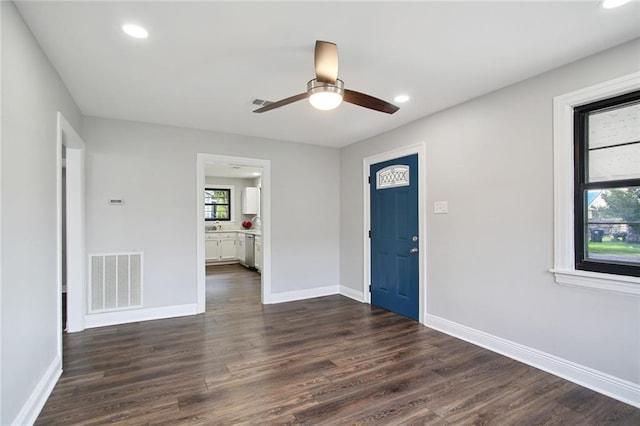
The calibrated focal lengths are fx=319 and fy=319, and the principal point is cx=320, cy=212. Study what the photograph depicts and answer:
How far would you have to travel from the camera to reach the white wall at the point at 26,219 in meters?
1.75

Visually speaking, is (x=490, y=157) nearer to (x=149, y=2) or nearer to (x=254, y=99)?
(x=254, y=99)

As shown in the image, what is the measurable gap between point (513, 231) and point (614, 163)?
0.90 meters

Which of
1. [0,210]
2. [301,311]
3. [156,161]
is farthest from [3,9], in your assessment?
[301,311]

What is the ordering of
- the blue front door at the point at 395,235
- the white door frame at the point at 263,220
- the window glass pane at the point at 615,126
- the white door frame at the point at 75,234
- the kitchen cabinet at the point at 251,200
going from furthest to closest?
the kitchen cabinet at the point at 251,200, the white door frame at the point at 263,220, the blue front door at the point at 395,235, the white door frame at the point at 75,234, the window glass pane at the point at 615,126

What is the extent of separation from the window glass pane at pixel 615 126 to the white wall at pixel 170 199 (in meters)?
3.62

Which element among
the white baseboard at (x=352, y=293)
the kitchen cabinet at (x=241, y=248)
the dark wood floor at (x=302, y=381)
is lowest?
the dark wood floor at (x=302, y=381)

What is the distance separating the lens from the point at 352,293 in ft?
17.1

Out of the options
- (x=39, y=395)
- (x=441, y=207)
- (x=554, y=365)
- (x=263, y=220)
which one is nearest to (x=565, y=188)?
(x=441, y=207)

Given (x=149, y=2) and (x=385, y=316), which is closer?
(x=149, y=2)

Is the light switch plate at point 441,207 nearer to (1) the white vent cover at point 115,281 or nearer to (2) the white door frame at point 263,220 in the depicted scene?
(2) the white door frame at point 263,220

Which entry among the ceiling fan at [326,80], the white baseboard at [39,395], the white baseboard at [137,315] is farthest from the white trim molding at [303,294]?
the ceiling fan at [326,80]

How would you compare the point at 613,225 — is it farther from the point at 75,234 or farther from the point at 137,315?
the point at 75,234

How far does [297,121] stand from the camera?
4.05 m

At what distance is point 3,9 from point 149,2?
28.5 inches
